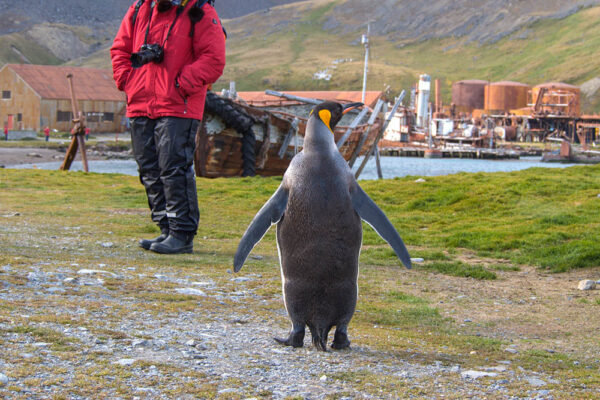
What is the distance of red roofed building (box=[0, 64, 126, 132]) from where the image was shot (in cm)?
6769

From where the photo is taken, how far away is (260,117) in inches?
931

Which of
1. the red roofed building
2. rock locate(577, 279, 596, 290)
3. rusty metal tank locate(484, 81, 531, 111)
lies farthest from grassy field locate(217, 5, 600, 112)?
rock locate(577, 279, 596, 290)

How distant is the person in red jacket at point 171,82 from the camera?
22.9 ft

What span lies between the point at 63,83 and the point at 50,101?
5.13m

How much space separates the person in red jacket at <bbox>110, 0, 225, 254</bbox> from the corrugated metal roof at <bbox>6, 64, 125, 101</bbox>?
2485 inches

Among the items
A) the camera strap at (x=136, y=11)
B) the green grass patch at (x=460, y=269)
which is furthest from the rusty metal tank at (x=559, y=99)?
the camera strap at (x=136, y=11)

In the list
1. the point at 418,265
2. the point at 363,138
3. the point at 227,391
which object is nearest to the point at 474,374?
the point at 227,391

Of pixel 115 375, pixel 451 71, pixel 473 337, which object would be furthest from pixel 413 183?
pixel 451 71

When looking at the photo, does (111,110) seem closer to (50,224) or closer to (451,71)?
(50,224)

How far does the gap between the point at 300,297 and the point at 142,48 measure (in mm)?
3626

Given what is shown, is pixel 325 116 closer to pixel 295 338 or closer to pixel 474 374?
pixel 295 338

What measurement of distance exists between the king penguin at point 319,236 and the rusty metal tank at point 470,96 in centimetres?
12409

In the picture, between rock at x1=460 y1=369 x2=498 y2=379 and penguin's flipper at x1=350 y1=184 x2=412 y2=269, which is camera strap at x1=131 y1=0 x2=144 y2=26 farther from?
rock at x1=460 y1=369 x2=498 y2=379

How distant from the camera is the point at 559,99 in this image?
Result: 363ft
